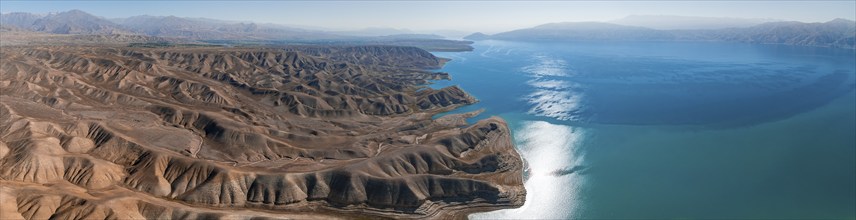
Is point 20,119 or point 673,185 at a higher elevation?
point 20,119

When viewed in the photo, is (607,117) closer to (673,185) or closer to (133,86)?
(673,185)

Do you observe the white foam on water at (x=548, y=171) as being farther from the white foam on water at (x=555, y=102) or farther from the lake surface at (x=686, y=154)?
the white foam on water at (x=555, y=102)

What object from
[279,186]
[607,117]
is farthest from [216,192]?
[607,117]

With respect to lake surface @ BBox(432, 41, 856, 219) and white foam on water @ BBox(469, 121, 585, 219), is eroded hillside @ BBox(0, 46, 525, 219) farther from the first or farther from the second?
lake surface @ BBox(432, 41, 856, 219)

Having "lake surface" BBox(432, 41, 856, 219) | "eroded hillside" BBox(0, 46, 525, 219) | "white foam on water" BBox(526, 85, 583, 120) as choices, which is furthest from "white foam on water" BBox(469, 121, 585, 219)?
"white foam on water" BBox(526, 85, 583, 120)

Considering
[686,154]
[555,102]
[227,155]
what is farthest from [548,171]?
[555,102]
